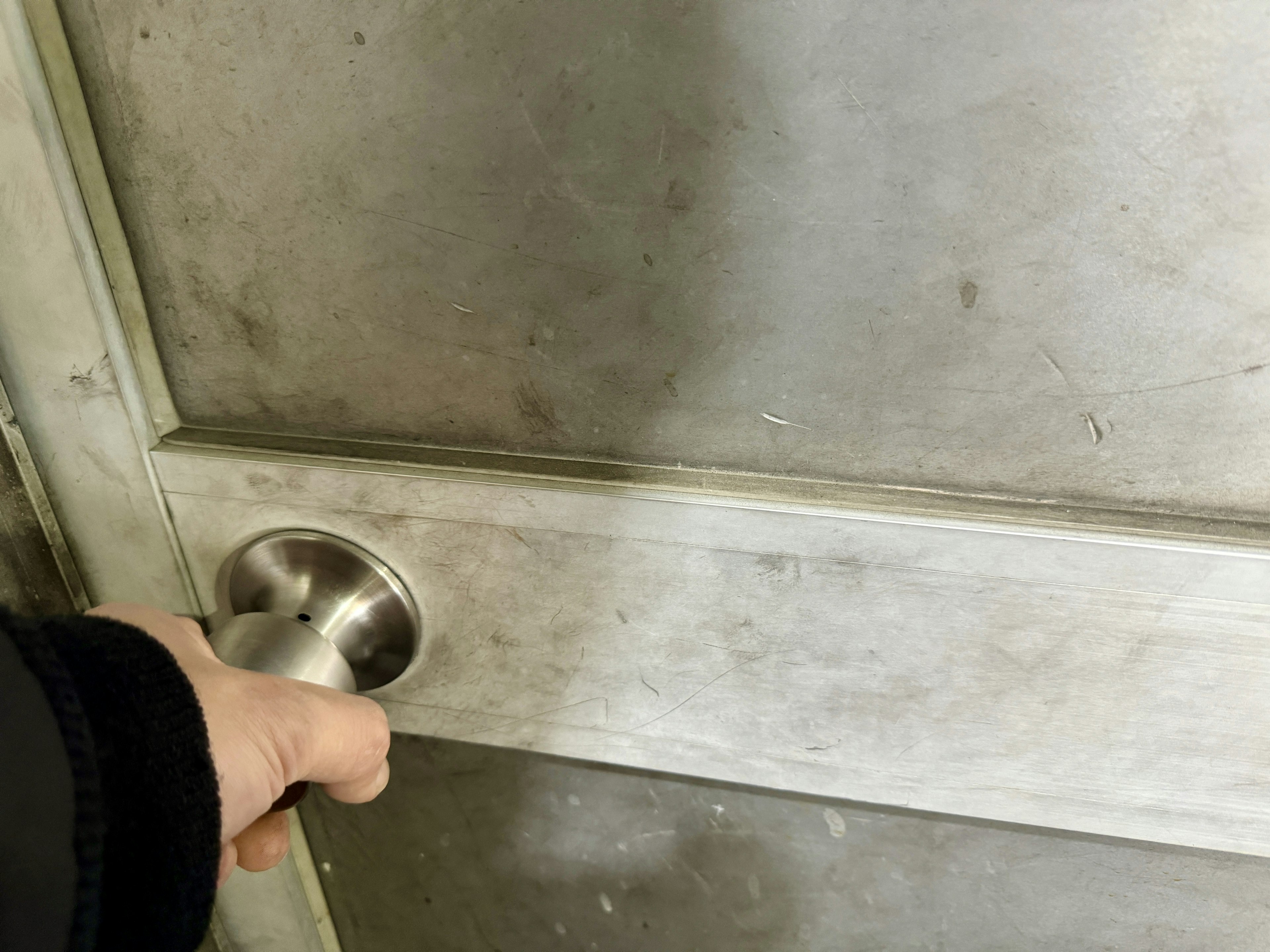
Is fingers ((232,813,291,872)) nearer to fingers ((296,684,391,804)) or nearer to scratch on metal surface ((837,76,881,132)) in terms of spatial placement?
fingers ((296,684,391,804))

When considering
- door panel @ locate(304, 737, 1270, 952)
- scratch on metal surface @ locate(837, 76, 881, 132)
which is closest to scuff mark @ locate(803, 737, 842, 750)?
door panel @ locate(304, 737, 1270, 952)

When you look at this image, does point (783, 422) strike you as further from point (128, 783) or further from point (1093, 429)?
point (128, 783)

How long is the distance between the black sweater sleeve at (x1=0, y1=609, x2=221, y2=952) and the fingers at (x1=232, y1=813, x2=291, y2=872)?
0.19m

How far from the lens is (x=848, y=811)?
Result: 631 mm

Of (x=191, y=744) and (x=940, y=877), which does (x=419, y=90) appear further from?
(x=940, y=877)

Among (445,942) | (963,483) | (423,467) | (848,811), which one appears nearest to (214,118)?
(423,467)

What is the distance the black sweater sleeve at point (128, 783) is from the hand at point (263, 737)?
0.03m

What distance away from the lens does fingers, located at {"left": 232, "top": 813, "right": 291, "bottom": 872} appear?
52 cm

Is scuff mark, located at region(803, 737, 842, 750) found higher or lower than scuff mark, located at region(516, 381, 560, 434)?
lower

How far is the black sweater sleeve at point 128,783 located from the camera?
0.29 meters

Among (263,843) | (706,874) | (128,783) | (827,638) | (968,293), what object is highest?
(968,293)

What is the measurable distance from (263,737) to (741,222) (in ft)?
1.34

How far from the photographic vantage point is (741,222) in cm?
43

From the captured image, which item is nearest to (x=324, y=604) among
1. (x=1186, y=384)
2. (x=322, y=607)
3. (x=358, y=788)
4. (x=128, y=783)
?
(x=322, y=607)
